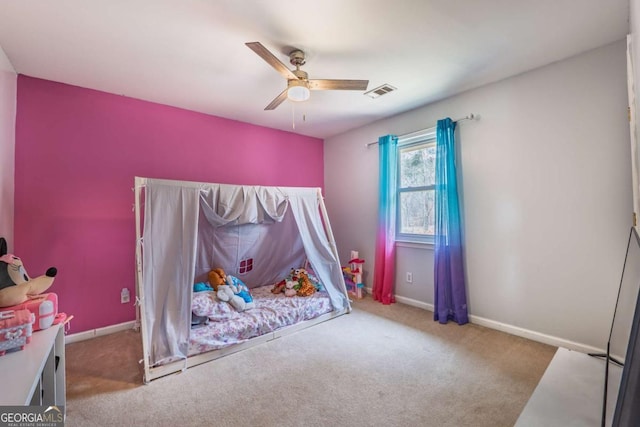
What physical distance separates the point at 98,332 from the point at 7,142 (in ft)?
6.14

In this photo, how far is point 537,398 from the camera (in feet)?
4.18

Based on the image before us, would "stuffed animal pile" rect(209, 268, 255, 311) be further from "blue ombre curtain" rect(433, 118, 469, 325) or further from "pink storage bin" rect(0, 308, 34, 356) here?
"blue ombre curtain" rect(433, 118, 469, 325)

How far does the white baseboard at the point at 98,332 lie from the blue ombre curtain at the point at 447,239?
331 centimetres

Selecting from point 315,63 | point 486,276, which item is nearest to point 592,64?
point 486,276

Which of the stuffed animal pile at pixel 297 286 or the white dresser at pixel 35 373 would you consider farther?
the stuffed animal pile at pixel 297 286

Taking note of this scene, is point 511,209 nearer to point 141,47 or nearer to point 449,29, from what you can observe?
point 449,29

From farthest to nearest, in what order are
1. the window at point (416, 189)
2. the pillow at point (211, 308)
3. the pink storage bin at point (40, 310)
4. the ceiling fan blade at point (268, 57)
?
the window at point (416, 189) → the pillow at point (211, 308) → the ceiling fan blade at point (268, 57) → the pink storage bin at point (40, 310)

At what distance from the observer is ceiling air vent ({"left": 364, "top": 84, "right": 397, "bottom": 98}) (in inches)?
113

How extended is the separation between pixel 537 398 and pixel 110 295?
11.6 feet

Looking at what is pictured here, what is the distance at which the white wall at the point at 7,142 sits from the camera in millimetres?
→ 2168

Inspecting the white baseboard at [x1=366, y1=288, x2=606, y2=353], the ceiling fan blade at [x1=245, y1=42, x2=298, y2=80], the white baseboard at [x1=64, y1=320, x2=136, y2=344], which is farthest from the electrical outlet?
the white baseboard at [x1=366, y1=288, x2=606, y2=353]

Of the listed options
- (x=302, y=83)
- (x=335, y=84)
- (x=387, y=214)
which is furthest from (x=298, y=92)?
(x=387, y=214)

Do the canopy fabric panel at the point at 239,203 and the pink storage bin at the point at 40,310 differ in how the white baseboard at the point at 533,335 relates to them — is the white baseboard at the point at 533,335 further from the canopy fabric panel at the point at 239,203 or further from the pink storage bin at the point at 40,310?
the pink storage bin at the point at 40,310

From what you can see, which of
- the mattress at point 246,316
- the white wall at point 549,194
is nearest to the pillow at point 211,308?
the mattress at point 246,316
